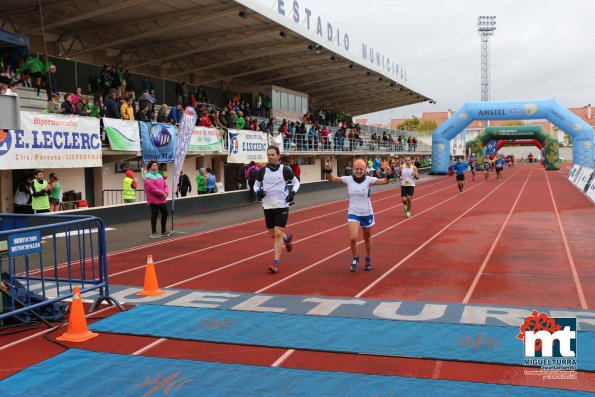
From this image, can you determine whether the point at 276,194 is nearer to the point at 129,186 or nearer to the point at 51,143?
the point at 51,143

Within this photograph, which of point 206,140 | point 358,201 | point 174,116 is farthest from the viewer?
point 206,140

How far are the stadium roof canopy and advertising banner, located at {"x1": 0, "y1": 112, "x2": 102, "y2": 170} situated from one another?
14.0 ft

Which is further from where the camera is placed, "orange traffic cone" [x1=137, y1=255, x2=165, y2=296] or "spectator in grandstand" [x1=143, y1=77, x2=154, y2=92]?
"spectator in grandstand" [x1=143, y1=77, x2=154, y2=92]

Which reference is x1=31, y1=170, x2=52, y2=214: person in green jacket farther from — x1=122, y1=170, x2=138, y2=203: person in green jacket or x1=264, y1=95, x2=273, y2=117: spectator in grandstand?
x1=264, y1=95, x2=273, y2=117: spectator in grandstand

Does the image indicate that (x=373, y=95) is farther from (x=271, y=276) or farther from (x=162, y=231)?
(x=271, y=276)

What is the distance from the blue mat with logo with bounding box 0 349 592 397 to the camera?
14.7ft

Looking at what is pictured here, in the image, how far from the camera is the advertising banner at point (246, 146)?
2527cm

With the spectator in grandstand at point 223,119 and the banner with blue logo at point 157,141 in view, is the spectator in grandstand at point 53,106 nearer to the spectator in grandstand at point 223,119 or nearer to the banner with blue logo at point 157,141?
the banner with blue logo at point 157,141

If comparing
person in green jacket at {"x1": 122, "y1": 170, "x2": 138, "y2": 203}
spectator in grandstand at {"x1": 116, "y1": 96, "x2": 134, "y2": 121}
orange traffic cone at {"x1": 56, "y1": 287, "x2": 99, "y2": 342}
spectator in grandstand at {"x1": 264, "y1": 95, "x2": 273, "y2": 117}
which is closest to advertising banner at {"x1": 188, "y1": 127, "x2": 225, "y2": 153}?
spectator in grandstand at {"x1": 116, "y1": 96, "x2": 134, "y2": 121}

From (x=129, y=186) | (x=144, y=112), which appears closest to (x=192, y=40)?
(x=144, y=112)

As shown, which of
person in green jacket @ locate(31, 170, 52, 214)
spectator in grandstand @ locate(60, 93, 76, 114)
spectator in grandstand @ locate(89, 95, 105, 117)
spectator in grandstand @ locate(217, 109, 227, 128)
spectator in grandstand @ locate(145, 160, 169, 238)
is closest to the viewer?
spectator in grandstand @ locate(145, 160, 169, 238)

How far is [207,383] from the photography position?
15.6 ft

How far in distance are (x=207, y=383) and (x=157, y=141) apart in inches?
644

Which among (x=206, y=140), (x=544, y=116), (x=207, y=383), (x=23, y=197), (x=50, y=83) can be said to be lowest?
(x=207, y=383)
